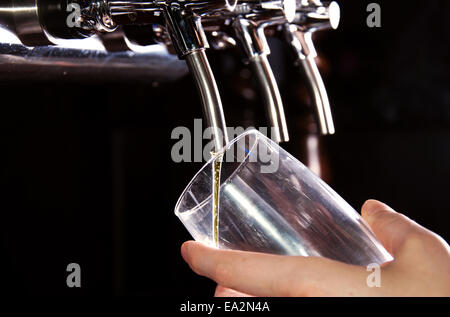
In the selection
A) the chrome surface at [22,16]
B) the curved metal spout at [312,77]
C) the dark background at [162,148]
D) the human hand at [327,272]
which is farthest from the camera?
the dark background at [162,148]

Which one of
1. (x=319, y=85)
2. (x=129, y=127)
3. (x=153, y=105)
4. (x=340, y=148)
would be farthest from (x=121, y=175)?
(x=319, y=85)

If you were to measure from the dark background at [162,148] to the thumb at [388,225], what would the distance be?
0.42 meters

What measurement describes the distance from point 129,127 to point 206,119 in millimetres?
1141

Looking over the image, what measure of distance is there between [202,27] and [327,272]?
0.29 m

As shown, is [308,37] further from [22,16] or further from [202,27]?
[22,16]

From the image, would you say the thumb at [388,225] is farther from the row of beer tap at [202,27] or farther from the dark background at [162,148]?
the dark background at [162,148]

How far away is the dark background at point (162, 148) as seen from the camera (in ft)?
3.81

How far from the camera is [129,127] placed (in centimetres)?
165

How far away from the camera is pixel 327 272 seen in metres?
0.49

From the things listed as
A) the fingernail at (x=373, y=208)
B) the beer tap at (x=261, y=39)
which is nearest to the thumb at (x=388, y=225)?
the fingernail at (x=373, y=208)

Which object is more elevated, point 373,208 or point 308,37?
point 308,37

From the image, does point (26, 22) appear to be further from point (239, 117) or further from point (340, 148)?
point (340, 148)

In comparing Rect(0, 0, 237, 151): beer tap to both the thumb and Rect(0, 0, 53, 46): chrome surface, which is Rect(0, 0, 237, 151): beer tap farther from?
the thumb

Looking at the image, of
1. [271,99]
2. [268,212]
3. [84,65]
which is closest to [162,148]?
[84,65]
